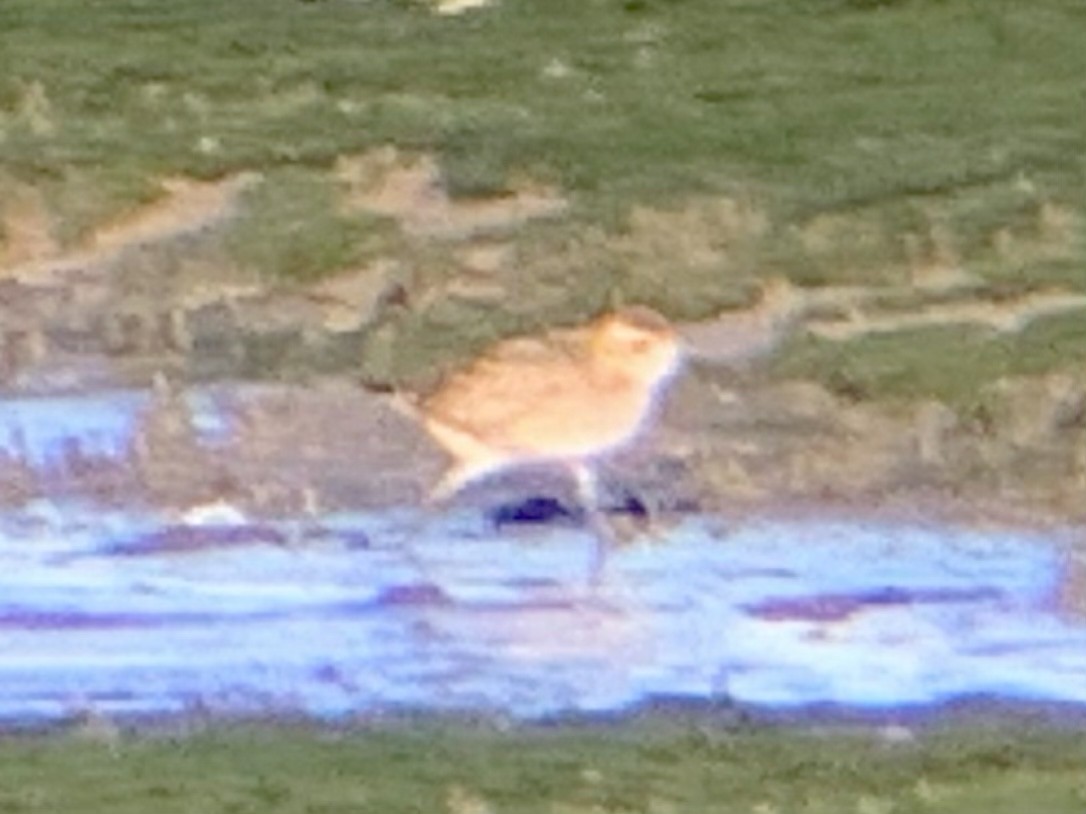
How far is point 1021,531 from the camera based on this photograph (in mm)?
684

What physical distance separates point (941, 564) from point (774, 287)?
0.09 metres

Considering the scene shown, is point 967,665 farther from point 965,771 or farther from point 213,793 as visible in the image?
point 213,793

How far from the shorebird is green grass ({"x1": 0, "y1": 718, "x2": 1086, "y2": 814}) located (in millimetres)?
92

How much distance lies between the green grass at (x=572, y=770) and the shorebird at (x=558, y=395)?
9 cm

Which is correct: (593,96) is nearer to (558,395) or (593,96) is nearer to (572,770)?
(558,395)

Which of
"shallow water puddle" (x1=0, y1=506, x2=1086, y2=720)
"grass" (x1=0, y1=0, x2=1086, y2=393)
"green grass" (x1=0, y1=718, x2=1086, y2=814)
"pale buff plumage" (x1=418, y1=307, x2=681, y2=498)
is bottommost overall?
"green grass" (x1=0, y1=718, x2=1086, y2=814)

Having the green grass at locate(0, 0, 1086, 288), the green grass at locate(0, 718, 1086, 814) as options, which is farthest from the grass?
the green grass at locate(0, 718, 1086, 814)

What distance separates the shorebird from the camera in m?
0.66

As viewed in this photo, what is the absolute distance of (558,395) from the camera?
26.3 inches

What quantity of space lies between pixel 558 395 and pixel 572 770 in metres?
0.12

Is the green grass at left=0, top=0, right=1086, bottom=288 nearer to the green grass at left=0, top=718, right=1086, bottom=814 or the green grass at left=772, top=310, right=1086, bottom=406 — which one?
the green grass at left=772, top=310, right=1086, bottom=406

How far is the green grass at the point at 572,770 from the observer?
72 centimetres

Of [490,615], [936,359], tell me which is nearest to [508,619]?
[490,615]

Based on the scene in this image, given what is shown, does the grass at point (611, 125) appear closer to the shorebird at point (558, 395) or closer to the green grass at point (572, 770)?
the shorebird at point (558, 395)
